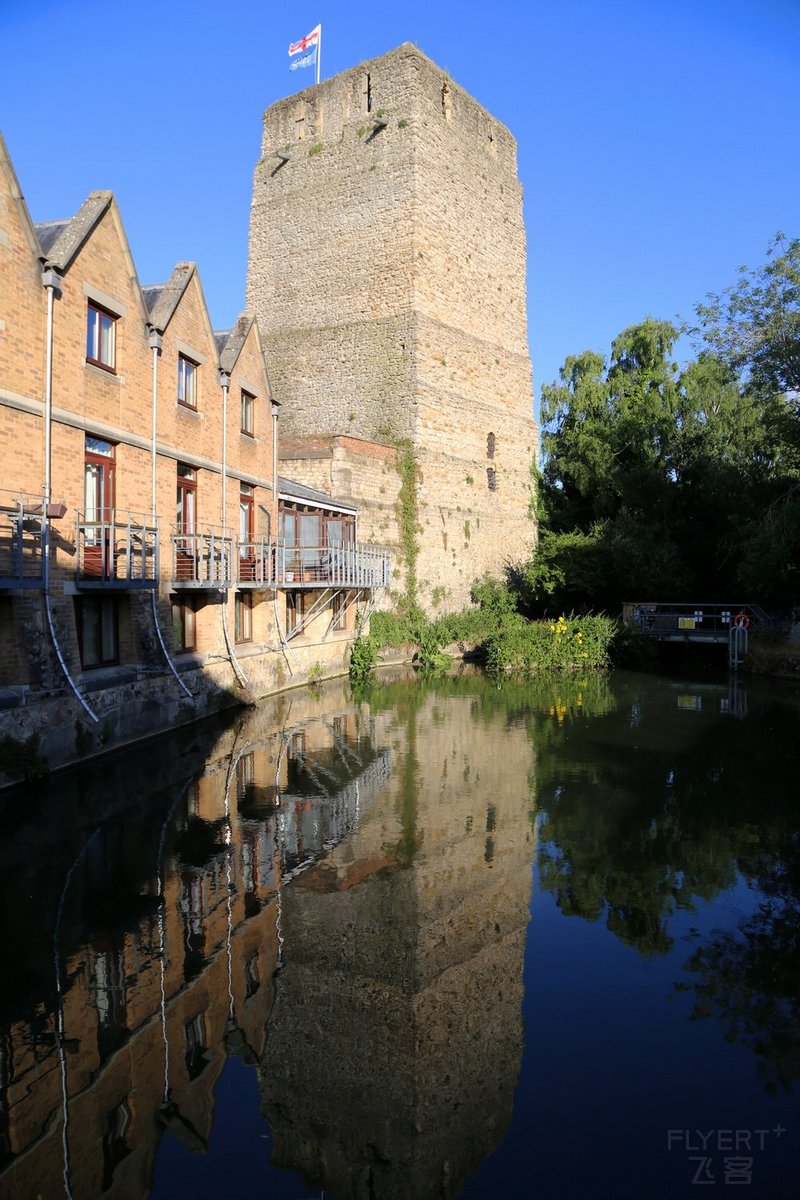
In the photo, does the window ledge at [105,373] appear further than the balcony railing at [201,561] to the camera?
No

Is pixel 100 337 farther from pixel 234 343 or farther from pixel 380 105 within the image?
pixel 380 105

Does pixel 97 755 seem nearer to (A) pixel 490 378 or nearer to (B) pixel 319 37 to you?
(A) pixel 490 378

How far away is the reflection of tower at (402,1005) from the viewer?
168 inches

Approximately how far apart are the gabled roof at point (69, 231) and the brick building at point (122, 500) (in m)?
0.04

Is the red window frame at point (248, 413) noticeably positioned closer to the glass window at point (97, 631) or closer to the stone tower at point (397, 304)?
the stone tower at point (397, 304)

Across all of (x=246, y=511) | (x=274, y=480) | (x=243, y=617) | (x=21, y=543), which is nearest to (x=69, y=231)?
(x=21, y=543)

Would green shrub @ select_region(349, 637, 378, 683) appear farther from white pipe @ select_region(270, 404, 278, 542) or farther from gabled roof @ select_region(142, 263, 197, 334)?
gabled roof @ select_region(142, 263, 197, 334)

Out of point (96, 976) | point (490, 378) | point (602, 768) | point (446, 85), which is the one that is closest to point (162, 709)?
point (602, 768)

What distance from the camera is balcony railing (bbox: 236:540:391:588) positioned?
56.0 feet

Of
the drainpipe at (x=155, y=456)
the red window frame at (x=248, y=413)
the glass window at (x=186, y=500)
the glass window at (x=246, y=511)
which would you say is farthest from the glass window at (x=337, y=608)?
the drainpipe at (x=155, y=456)

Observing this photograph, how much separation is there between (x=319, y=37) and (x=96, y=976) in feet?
99.9

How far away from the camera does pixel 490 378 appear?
98.2 ft

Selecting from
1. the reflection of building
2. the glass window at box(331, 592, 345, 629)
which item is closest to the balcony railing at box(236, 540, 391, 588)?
the glass window at box(331, 592, 345, 629)

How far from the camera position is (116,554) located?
495 inches
